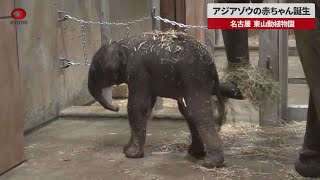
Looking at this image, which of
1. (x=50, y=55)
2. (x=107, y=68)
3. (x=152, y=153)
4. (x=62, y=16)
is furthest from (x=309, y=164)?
(x=62, y=16)

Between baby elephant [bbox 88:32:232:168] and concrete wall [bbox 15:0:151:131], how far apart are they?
1097mm

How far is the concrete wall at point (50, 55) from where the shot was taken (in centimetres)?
492

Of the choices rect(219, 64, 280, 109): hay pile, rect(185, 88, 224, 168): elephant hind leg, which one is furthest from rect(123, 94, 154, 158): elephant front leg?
rect(219, 64, 280, 109): hay pile

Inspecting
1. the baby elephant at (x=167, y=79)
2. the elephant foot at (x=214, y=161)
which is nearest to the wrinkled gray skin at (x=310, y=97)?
the baby elephant at (x=167, y=79)

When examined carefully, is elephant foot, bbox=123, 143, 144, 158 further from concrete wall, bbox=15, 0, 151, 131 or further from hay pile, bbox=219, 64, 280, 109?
concrete wall, bbox=15, 0, 151, 131

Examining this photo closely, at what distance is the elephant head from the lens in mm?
3885

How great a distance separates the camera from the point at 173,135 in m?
4.55

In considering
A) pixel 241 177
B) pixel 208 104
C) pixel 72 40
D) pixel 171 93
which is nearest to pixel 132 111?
pixel 171 93

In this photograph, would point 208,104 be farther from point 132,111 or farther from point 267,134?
point 267,134

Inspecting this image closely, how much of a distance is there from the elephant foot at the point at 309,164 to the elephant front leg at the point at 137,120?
44.1 inches

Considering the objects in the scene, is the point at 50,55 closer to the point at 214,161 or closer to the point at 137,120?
the point at 137,120

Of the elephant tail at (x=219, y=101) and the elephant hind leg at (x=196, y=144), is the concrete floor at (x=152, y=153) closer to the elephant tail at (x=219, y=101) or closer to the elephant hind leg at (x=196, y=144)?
the elephant hind leg at (x=196, y=144)

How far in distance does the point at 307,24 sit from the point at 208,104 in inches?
49.7

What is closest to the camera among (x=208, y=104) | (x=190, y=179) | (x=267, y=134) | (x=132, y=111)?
(x=190, y=179)
